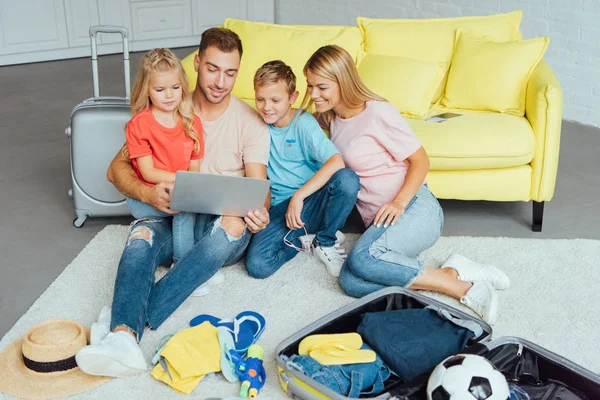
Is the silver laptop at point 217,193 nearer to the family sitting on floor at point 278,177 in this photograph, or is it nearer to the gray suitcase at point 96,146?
the family sitting on floor at point 278,177

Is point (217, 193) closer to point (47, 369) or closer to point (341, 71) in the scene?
point (341, 71)

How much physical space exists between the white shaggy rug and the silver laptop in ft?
1.02

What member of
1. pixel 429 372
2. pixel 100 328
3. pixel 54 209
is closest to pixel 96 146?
pixel 54 209

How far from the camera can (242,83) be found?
10.9 ft

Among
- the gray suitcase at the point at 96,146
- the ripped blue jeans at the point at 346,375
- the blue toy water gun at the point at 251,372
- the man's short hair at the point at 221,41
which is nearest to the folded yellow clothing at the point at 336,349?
the ripped blue jeans at the point at 346,375

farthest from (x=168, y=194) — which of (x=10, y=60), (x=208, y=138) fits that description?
(x=10, y=60)

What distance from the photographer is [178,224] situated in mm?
2471

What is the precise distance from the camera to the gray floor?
270cm

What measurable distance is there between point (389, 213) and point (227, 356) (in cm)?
76

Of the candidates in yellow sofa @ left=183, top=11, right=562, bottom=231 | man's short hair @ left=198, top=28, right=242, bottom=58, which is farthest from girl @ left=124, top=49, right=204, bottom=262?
yellow sofa @ left=183, top=11, right=562, bottom=231

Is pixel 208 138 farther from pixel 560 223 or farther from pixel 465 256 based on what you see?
pixel 560 223

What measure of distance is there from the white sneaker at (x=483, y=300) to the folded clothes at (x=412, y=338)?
0.25 meters

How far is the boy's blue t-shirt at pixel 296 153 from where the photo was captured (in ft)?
8.39

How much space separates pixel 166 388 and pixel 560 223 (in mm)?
1858
